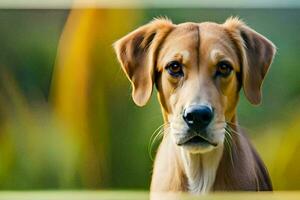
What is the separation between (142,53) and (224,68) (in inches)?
15.1

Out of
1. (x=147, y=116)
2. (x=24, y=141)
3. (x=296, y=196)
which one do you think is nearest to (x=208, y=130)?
(x=147, y=116)

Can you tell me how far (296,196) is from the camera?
3131 millimetres

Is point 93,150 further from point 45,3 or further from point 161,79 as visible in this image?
point 45,3

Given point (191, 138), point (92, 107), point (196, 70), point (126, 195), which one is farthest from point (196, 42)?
point (126, 195)

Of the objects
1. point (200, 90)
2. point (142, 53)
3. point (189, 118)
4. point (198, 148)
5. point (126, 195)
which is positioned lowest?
point (126, 195)

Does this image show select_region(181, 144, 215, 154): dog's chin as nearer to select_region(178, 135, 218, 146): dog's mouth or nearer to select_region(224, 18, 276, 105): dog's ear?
select_region(178, 135, 218, 146): dog's mouth

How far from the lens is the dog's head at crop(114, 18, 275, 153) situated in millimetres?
2992

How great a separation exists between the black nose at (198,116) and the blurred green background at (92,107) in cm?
20

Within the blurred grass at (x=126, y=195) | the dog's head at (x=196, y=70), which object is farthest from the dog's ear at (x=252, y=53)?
the blurred grass at (x=126, y=195)

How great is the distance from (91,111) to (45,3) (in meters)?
0.53

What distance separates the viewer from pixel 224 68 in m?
3.04

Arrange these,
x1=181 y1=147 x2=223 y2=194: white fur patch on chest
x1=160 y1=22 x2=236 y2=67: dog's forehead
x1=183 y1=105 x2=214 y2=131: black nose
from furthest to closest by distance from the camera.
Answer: x1=181 y1=147 x2=223 y2=194: white fur patch on chest → x1=160 y1=22 x2=236 y2=67: dog's forehead → x1=183 y1=105 x2=214 y2=131: black nose

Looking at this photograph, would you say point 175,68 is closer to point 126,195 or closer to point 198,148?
point 198,148

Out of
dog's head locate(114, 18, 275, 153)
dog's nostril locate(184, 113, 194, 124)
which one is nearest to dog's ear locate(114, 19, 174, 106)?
dog's head locate(114, 18, 275, 153)
